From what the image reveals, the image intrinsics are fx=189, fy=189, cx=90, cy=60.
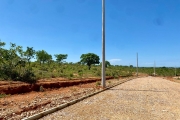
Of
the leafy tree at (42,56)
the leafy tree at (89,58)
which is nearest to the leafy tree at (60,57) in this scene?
the leafy tree at (89,58)

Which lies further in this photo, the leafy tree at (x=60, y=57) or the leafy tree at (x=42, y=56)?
the leafy tree at (x=60, y=57)

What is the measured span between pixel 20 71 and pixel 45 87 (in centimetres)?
374

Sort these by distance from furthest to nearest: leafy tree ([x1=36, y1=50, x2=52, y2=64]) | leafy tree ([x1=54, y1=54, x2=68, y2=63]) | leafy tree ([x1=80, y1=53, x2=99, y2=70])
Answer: leafy tree ([x1=54, y1=54, x2=68, y2=63])
leafy tree ([x1=80, y1=53, x2=99, y2=70])
leafy tree ([x1=36, y1=50, x2=52, y2=64])

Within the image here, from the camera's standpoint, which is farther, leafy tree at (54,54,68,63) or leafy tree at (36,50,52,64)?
leafy tree at (54,54,68,63)

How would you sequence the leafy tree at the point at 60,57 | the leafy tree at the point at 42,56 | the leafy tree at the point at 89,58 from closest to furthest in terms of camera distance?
1. the leafy tree at the point at 42,56
2. the leafy tree at the point at 89,58
3. the leafy tree at the point at 60,57

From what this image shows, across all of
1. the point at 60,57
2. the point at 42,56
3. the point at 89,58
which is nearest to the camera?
the point at 42,56

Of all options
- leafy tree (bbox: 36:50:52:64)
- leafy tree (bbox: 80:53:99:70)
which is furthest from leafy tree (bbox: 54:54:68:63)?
leafy tree (bbox: 36:50:52:64)

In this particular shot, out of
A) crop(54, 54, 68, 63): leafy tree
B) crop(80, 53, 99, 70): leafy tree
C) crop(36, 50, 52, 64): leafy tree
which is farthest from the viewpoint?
crop(54, 54, 68, 63): leafy tree

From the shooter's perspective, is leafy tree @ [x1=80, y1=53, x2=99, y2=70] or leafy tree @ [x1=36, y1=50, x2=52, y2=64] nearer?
leafy tree @ [x1=36, y1=50, x2=52, y2=64]

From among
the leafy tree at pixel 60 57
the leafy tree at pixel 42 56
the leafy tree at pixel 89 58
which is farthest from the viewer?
the leafy tree at pixel 60 57

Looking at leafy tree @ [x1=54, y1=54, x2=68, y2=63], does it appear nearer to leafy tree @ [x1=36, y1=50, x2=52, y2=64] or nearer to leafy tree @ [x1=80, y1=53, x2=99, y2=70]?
leafy tree @ [x1=80, y1=53, x2=99, y2=70]

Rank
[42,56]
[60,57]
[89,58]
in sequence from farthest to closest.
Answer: [60,57] → [89,58] → [42,56]

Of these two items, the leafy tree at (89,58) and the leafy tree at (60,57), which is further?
the leafy tree at (60,57)

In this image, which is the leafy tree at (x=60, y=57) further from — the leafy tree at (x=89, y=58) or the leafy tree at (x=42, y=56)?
the leafy tree at (x=42, y=56)
